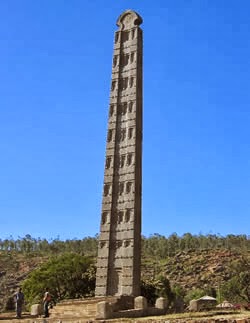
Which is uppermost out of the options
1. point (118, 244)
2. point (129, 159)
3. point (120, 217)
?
point (129, 159)

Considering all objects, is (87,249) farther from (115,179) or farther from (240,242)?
(115,179)

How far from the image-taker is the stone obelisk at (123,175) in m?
21.2

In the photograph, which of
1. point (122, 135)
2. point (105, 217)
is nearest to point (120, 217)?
point (105, 217)

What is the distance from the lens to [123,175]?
74.2 feet

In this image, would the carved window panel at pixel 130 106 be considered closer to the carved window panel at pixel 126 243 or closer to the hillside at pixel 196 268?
the carved window panel at pixel 126 243

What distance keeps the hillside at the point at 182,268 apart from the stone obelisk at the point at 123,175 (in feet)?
136

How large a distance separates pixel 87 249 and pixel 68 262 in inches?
1647

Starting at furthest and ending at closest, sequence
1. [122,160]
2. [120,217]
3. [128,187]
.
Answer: [122,160], [128,187], [120,217]

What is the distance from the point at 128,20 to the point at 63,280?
16747 mm

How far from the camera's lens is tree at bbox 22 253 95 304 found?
30.4m

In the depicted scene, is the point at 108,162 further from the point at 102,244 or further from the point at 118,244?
the point at 118,244

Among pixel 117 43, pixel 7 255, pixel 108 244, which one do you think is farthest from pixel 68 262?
pixel 7 255

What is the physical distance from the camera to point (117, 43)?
25.5 metres

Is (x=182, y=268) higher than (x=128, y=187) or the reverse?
higher
